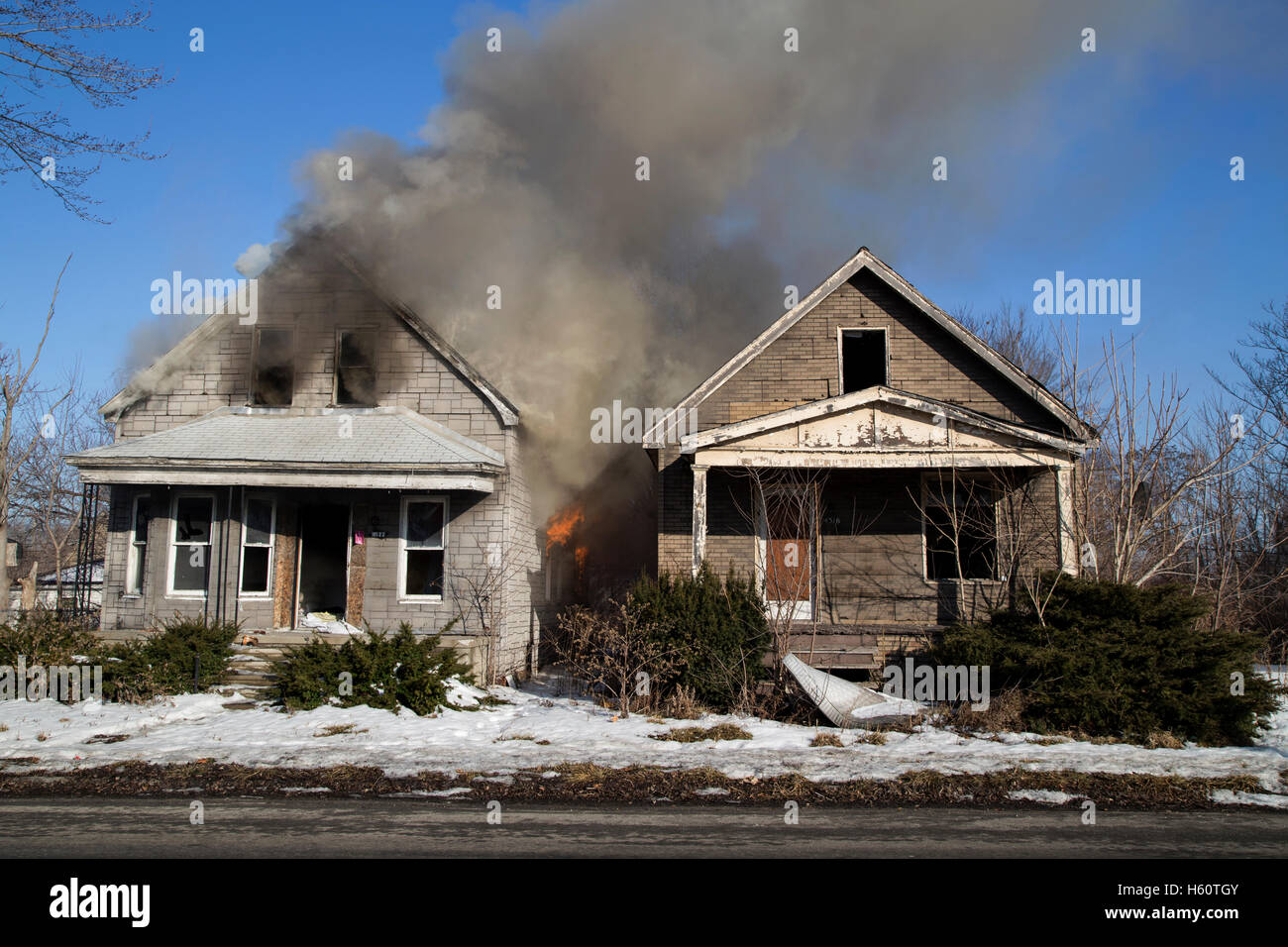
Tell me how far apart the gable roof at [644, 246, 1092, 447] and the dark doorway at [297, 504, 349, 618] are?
7.57m

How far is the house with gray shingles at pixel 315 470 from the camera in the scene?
1398 cm

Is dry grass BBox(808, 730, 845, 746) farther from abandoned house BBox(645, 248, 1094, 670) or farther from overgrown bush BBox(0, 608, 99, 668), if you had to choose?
→ overgrown bush BBox(0, 608, 99, 668)

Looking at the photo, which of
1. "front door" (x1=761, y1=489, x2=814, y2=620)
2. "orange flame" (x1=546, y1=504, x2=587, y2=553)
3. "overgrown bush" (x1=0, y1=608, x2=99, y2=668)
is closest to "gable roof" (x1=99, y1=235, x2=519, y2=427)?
"orange flame" (x1=546, y1=504, x2=587, y2=553)

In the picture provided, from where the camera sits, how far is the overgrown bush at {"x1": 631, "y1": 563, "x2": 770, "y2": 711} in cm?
1148

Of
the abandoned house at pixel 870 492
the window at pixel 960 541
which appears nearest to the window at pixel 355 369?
Answer: the abandoned house at pixel 870 492

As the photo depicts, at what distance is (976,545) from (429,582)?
9641 mm

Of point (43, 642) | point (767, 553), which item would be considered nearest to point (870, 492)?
point (767, 553)

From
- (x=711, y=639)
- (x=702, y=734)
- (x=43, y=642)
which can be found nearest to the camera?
(x=702, y=734)

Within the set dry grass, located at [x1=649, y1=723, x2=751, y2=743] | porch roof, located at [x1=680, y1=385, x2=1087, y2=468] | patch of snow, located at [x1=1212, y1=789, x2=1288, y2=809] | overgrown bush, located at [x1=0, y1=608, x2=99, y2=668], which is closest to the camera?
patch of snow, located at [x1=1212, y1=789, x2=1288, y2=809]

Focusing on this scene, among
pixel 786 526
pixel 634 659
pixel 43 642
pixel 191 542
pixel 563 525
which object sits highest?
pixel 563 525

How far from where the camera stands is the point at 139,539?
15.0 m

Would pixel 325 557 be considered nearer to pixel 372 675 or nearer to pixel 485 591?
pixel 485 591

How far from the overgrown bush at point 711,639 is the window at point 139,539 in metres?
9.35

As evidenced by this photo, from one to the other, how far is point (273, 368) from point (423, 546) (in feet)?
14.9
